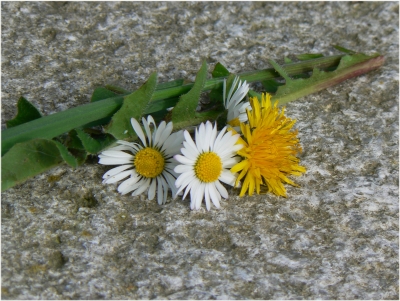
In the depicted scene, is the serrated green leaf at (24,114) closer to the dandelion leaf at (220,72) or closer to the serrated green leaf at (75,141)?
the serrated green leaf at (75,141)

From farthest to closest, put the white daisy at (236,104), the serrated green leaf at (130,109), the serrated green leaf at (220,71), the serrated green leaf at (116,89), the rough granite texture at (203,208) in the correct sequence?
the serrated green leaf at (220,71)
the serrated green leaf at (116,89)
the white daisy at (236,104)
the serrated green leaf at (130,109)
the rough granite texture at (203,208)

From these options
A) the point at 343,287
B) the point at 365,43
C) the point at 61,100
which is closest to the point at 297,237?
the point at 343,287

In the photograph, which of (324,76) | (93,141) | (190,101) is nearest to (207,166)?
(190,101)

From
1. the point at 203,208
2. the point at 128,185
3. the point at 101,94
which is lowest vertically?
the point at 203,208

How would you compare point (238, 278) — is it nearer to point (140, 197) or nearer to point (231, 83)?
point (140, 197)

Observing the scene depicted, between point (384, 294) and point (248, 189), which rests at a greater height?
point (248, 189)

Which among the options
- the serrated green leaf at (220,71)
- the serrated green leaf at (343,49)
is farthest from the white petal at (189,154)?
the serrated green leaf at (343,49)

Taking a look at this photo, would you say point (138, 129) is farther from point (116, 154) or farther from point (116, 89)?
point (116, 89)
